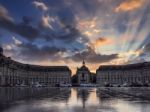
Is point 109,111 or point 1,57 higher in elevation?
point 1,57

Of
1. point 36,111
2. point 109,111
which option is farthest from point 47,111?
point 109,111

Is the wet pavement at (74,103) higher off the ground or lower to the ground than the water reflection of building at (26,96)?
lower

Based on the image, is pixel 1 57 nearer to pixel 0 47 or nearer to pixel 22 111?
pixel 0 47

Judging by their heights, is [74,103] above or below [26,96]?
below

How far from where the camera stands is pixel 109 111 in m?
19.6

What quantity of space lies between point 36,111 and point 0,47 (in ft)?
562

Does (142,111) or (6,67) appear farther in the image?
(6,67)

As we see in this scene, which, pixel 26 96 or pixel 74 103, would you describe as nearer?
pixel 74 103

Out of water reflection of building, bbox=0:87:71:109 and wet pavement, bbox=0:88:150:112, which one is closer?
wet pavement, bbox=0:88:150:112

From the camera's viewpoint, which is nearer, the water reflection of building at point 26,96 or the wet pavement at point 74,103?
the wet pavement at point 74,103

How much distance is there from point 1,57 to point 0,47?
21.7ft

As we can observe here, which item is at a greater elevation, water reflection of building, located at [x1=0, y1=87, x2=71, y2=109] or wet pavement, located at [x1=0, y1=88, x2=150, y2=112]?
water reflection of building, located at [x1=0, y1=87, x2=71, y2=109]

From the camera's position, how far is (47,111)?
64.2 feet

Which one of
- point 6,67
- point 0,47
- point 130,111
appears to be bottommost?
point 130,111
